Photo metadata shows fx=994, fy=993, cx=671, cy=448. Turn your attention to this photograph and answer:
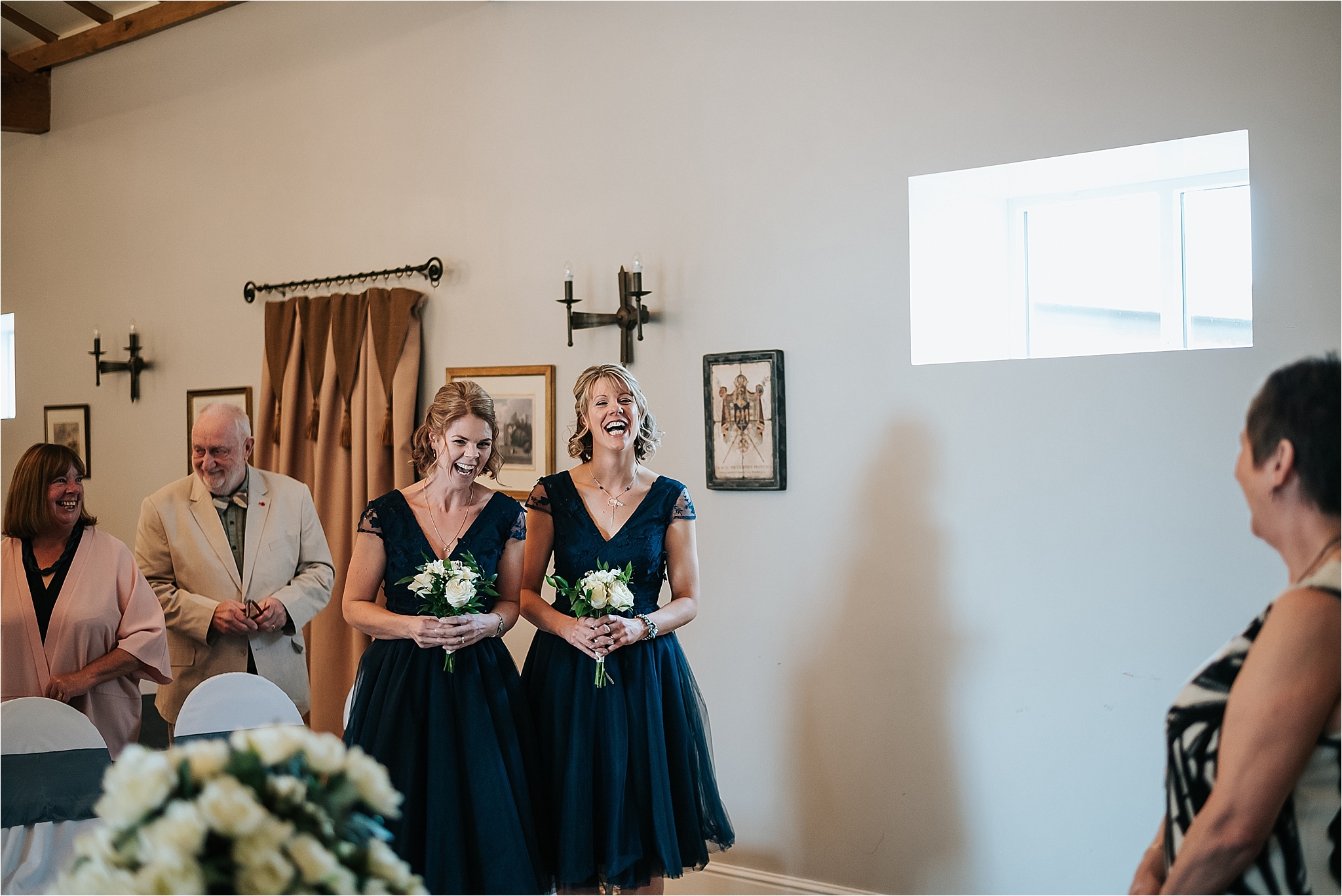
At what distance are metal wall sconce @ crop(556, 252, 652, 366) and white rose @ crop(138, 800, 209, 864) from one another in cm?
284

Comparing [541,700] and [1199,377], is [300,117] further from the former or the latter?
[1199,377]

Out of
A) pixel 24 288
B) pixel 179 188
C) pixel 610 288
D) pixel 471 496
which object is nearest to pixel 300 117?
pixel 179 188

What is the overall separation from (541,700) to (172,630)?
53.7 inches

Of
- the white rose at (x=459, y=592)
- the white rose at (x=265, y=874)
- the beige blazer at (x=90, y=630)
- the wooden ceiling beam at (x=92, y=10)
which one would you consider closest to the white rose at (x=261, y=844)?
the white rose at (x=265, y=874)

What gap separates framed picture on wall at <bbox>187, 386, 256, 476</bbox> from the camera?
4961mm

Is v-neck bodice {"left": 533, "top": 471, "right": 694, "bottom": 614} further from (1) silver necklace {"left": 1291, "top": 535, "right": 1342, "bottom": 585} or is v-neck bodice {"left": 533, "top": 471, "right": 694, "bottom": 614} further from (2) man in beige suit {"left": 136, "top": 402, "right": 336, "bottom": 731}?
(1) silver necklace {"left": 1291, "top": 535, "right": 1342, "bottom": 585}

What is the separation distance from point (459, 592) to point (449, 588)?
3 cm

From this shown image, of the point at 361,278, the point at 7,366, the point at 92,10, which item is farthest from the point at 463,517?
the point at 7,366

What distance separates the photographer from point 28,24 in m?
5.71

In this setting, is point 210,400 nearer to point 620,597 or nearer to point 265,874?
point 620,597

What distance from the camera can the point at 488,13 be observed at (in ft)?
13.7

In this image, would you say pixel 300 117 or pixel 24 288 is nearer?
pixel 300 117

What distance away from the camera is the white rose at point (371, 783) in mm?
1017

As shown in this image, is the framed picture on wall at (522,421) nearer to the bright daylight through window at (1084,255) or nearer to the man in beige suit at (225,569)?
the man in beige suit at (225,569)
